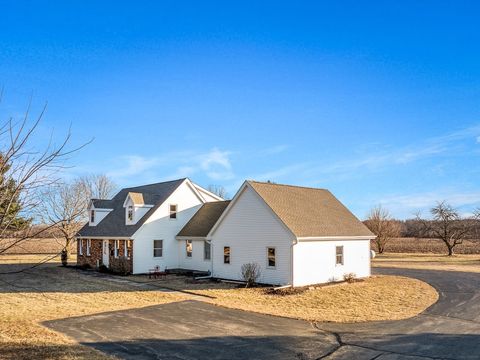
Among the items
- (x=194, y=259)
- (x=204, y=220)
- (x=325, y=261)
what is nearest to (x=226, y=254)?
(x=194, y=259)

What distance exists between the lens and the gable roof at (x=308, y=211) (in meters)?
24.1

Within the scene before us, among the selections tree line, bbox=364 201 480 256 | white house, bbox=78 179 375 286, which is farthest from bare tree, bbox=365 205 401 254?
white house, bbox=78 179 375 286

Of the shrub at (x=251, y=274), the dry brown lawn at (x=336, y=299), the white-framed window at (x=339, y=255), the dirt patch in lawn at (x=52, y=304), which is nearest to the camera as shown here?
the dirt patch in lawn at (x=52, y=304)

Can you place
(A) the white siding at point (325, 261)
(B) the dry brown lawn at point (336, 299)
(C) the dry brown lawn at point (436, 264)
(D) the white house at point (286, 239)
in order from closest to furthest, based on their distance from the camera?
1. (B) the dry brown lawn at point (336, 299)
2. (A) the white siding at point (325, 261)
3. (D) the white house at point (286, 239)
4. (C) the dry brown lawn at point (436, 264)

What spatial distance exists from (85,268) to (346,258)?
69.4 feet

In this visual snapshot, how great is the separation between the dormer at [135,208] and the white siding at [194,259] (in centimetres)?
352

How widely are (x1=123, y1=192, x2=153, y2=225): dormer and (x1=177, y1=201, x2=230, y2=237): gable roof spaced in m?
3.25

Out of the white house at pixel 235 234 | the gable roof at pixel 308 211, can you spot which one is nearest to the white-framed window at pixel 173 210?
the white house at pixel 235 234

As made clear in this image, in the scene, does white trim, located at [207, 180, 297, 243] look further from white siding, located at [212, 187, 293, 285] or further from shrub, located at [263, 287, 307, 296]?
shrub, located at [263, 287, 307, 296]

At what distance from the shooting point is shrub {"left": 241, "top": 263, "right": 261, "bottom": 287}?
23.8 metres

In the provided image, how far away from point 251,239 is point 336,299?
22.8 feet

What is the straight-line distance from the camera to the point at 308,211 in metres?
26.8

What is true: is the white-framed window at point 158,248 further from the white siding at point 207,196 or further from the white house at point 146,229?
the white siding at point 207,196

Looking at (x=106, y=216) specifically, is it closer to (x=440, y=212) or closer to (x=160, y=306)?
(x=160, y=306)
